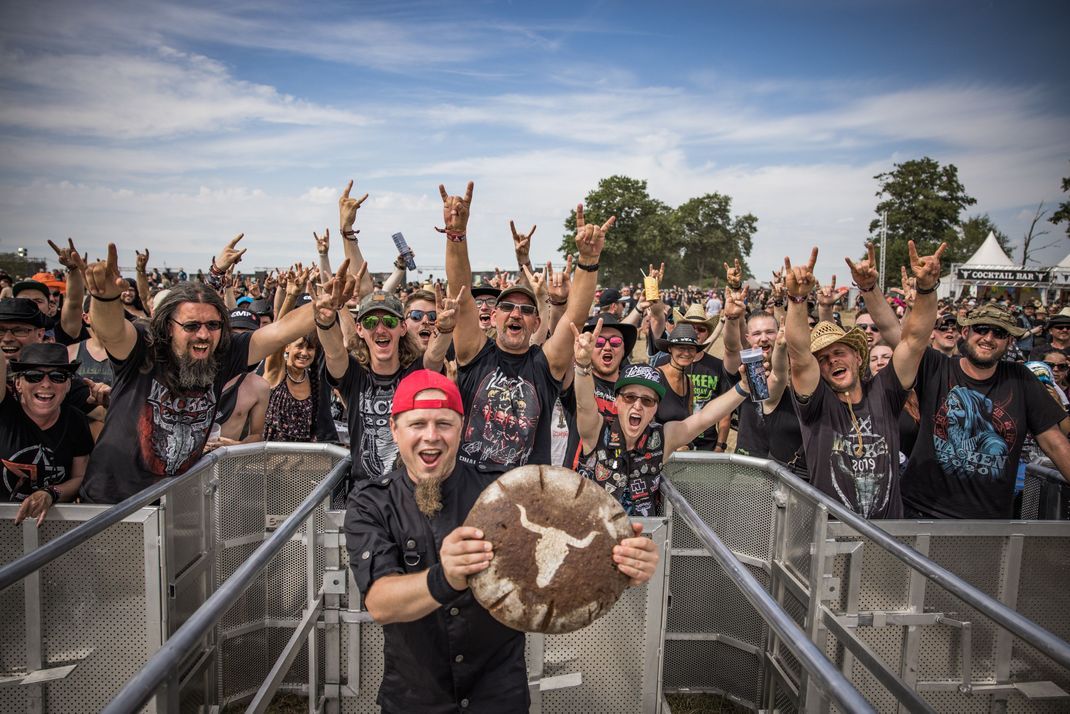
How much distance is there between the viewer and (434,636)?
95.3 inches

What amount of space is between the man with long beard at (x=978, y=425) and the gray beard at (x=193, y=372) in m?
4.68

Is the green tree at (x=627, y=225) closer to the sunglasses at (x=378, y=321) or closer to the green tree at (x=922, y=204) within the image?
the green tree at (x=922, y=204)

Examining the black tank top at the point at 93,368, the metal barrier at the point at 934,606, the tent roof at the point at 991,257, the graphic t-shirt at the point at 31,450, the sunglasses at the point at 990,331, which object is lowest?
the metal barrier at the point at 934,606

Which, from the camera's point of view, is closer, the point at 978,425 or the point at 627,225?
the point at 978,425

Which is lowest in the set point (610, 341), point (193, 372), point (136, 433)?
point (136, 433)

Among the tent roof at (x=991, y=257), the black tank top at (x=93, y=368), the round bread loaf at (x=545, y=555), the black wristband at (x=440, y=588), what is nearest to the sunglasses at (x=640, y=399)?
the round bread loaf at (x=545, y=555)

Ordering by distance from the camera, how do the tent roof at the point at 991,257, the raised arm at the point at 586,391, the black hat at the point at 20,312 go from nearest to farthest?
the raised arm at the point at 586,391
the black hat at the point at 20,312
the tent roof at the point at 991,257

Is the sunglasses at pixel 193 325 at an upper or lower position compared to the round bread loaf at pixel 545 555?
upper

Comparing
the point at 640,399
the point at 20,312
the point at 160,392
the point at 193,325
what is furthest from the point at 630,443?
the point at 20,312

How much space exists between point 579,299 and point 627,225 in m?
70.1

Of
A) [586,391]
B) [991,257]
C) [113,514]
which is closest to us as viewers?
[113,514]

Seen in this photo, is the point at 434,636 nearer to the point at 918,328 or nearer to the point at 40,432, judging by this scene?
the point at 40,432

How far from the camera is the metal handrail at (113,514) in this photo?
2150mm

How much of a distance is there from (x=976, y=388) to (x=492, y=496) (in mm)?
3915
